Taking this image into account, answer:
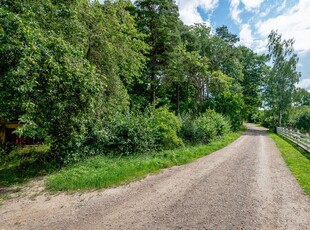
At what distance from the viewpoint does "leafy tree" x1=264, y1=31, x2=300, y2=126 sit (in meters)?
22.7

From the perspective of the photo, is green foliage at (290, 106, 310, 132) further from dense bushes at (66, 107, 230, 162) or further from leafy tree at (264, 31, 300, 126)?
dense bushes at (66, 107, 230, 162)

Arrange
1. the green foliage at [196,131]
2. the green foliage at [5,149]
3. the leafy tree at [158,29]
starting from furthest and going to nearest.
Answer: the leafy tree at [158,29] < the green foliage at [196,131] < the green foliage at [5,149]

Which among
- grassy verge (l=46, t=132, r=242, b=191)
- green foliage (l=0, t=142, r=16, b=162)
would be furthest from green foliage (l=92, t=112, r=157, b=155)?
green foliage (l=0, t=142, r=16, b=162)

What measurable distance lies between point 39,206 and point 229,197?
424cm

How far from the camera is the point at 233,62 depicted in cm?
2391

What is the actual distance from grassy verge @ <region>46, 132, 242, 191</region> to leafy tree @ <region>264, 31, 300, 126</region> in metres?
21.5

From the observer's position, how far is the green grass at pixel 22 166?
5906 mm

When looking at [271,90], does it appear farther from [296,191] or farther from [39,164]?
[39,164]

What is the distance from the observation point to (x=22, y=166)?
7246 mm

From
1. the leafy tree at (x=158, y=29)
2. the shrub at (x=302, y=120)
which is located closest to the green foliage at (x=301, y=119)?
the shrub at (x=302, y=120)

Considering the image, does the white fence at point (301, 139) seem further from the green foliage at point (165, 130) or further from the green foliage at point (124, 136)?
the green foliage at point (124, 136)

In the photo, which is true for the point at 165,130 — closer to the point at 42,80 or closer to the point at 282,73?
the point at 42,80

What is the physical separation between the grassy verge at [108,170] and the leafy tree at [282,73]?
2152 cm

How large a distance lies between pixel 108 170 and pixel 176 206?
2838 mm
